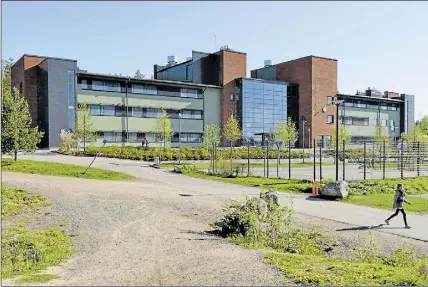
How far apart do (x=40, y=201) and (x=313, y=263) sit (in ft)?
36.8

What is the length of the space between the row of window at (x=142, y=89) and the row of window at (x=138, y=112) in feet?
8.33

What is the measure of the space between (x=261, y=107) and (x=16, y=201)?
62.6m

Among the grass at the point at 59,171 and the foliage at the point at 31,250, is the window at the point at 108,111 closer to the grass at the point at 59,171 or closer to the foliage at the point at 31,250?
the grass at the point at 59,171

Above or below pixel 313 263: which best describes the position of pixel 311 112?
above

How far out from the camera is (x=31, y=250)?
969cm

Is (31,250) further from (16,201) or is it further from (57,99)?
(57,99)

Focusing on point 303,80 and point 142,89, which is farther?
point 303,80

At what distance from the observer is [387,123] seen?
3620 inches

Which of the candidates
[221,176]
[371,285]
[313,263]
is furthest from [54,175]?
[371,285]

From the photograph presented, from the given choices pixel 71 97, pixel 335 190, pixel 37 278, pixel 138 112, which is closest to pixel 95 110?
pixel 71 97

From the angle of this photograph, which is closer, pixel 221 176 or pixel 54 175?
pixel 54 175

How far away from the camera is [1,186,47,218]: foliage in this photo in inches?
559

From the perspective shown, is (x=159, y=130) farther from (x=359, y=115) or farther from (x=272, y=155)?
(x=359, y=115)

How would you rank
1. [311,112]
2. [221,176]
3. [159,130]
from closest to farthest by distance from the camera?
1. [221,176]
2. [159,130]
3. [311,112]
